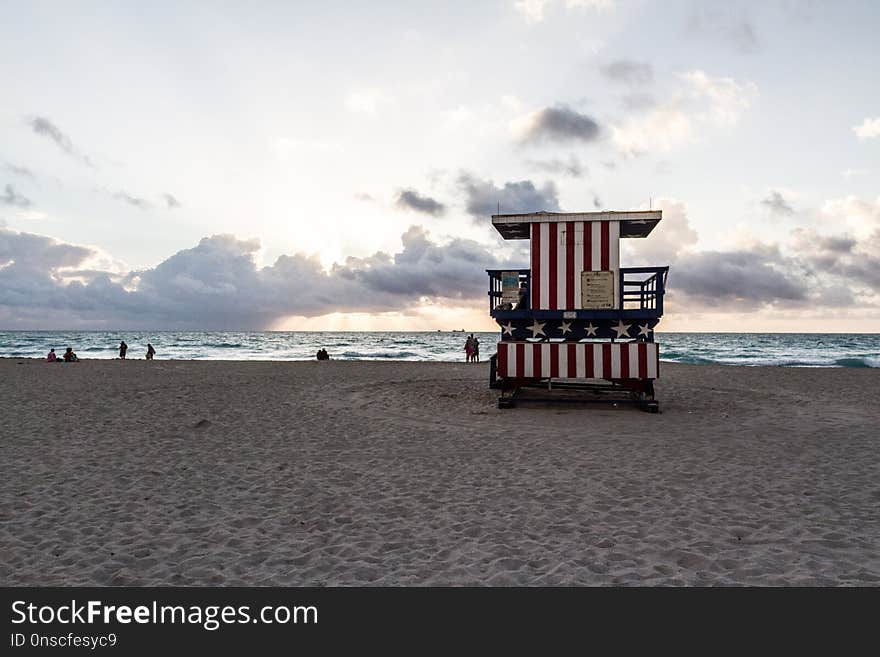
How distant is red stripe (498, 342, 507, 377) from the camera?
1558 cm

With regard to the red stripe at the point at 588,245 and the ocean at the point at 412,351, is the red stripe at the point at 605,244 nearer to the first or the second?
the red stripe at the point at 588,245

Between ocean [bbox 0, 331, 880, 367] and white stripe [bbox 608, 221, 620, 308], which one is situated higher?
white stripe [bbox 608, 221, 620, 308]

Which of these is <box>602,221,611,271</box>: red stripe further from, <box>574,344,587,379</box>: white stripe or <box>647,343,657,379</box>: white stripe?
<box>647,343,657,379</box>: white stripe

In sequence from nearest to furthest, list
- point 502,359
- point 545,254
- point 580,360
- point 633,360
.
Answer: point 633,360 → point 580,360 → point 545,254 → point 502,359

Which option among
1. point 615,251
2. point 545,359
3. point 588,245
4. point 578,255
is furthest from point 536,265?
point 545,359

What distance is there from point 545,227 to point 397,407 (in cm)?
712

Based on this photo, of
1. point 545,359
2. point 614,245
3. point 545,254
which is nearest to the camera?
point 614,245

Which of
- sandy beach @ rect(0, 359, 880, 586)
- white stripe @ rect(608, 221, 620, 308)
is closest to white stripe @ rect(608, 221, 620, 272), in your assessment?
white stripe @ rect(608, 221, 620, 308)

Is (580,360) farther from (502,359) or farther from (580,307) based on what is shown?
(502,359)

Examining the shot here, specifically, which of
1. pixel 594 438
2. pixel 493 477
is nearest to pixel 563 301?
pixel 594 438

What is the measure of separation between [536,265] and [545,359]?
2.84 metres

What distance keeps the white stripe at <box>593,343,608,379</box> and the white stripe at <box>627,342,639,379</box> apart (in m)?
0.74

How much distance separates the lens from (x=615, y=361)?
15000 mm

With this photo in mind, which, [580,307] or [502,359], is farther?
[502,359]
